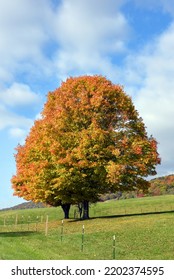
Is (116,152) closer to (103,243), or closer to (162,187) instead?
(103,243)

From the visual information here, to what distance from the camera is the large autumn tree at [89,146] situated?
52750mm

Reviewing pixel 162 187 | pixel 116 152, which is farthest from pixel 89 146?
pixel 162 187

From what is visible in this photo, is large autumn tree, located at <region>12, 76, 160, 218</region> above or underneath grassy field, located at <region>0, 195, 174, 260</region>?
above

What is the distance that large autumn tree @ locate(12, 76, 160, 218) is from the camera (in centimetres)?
5275

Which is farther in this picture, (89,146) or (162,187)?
(162,187)

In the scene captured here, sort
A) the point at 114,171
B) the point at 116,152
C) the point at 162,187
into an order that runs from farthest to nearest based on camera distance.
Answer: the point at 162,187 → the point at 116,152 → the point at 114,171

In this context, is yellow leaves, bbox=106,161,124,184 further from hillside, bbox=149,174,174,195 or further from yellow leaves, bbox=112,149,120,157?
hillside, bbox=149,174,174,195

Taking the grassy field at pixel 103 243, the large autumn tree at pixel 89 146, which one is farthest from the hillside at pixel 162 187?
the grassy field at pixel 103 243

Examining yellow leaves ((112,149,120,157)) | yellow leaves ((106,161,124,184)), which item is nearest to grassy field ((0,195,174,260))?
yellow leaves ((106,161,124,184))

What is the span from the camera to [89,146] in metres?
52.7

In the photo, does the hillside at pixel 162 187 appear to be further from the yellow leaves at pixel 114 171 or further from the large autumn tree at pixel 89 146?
the yellow leaves at pixel 114 171

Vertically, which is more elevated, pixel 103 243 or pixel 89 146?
pixel 89 146

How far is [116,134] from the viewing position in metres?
55.1
